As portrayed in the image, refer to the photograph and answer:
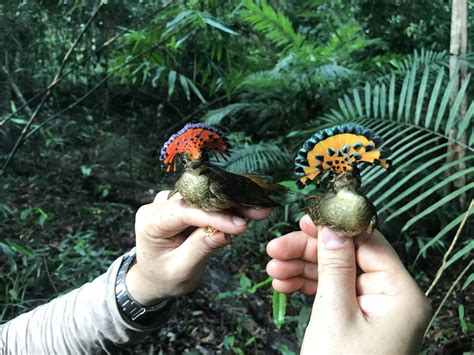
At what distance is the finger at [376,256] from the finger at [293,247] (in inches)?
7.9

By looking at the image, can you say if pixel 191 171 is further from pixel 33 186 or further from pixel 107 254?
pixel 33 186

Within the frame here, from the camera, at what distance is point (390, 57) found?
12.5ft

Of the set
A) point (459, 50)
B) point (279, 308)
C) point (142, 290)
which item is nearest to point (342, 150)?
point (142, 290)

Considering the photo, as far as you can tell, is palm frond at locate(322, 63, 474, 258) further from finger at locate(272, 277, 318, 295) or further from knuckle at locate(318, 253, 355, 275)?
knuckle at locate(318, 253, 355, 275)

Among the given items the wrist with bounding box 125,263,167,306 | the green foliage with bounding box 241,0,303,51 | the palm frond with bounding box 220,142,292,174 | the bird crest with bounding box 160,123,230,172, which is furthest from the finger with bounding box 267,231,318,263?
the green foliage with bounding box 241,0,303,51

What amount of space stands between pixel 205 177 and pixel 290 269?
38cm

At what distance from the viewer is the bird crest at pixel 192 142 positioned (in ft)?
3.44

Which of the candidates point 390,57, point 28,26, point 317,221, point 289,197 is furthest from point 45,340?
point 390,57

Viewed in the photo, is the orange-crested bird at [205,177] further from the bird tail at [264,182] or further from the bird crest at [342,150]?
the bird crest at [342,150]

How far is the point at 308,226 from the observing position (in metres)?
1.07

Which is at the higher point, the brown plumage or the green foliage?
the green foliage

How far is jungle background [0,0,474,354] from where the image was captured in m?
2.20

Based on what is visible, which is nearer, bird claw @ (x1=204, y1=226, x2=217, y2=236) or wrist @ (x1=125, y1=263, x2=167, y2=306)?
bird claw @ (x1=204, y1=226, x2=217, y2=236)

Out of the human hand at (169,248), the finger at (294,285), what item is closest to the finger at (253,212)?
the human hand at (169,248)
